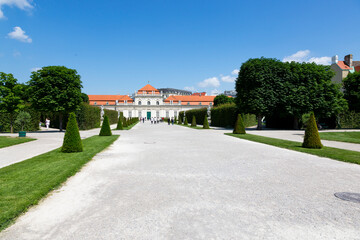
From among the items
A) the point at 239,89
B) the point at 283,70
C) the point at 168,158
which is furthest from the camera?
the point at 239,89

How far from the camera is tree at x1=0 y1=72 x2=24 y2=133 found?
60.8ft

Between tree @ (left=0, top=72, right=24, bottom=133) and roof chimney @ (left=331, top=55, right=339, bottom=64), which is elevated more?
roof chimney @ (left=331, top=55, right=339, bottom=64)

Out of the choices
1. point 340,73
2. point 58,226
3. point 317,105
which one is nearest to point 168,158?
point 58,226

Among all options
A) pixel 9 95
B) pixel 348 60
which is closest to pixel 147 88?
pixel 348 60

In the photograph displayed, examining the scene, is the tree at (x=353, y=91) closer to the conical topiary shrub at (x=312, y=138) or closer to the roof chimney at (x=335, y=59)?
the roof chimney at (x=335, y=59)

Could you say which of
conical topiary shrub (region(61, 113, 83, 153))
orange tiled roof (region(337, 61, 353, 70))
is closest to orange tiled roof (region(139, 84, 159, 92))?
orange tiled roof (region(337, 61, 353, 70))

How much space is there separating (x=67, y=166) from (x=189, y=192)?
12.6 feet

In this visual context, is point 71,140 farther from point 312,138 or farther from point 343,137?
point 343,137

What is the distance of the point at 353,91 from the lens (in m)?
27.6

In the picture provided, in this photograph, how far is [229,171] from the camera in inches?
237

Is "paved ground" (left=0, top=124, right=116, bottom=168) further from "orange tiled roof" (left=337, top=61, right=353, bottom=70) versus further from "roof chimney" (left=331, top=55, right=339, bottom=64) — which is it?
"roof chimney" (left=331, top=55, right=339, bottom=64)

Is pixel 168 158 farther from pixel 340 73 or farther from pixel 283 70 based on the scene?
pixel 340 73

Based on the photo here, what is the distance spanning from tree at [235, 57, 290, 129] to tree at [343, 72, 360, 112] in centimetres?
868

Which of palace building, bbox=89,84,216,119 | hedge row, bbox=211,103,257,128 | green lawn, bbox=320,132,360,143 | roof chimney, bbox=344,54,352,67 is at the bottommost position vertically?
green lawn, bbox=320,132,360,143
